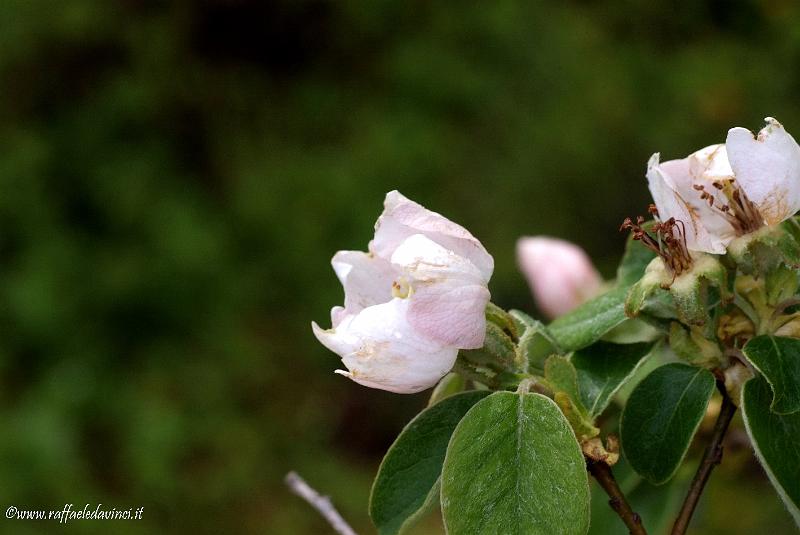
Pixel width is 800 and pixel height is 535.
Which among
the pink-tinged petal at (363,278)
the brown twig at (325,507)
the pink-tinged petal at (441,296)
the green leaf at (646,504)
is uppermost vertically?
the pink-tinged petal at (441,296)

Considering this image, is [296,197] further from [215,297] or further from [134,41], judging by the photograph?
[134,41]

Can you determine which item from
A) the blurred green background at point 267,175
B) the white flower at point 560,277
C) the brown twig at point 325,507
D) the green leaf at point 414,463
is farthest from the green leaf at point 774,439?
the blurred green background at point 267,175

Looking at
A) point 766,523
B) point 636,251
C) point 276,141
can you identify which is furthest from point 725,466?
point 276,141

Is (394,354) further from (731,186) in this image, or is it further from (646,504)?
(646,504)

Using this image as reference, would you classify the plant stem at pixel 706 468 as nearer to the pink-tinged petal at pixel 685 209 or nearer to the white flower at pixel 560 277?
the pink-tinged petal at pixel 685 209

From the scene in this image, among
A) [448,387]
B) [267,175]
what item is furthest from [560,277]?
[267,175]

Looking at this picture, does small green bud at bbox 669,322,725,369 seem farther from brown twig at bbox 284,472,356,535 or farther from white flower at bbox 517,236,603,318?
white flower at bbox 517,236,603,318
